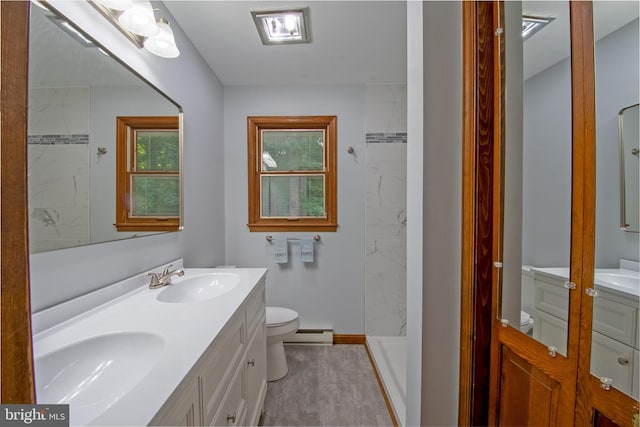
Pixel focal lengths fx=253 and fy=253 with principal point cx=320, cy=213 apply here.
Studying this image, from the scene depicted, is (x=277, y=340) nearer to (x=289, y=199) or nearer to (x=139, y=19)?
(x=289, y=199)

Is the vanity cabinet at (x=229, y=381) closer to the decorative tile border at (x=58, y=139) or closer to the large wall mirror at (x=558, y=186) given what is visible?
the decorative tile border at (x=58, y=139)

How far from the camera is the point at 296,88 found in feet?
7.98

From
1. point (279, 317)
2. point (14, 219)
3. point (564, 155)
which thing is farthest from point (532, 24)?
point (279, 317)

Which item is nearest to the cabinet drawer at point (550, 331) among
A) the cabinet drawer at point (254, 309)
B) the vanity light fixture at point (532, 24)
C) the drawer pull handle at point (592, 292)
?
the drawer pull handle at point (592, 292)

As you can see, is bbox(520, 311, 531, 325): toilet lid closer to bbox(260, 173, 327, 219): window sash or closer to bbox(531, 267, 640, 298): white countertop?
bbox(531, 267, 640, 298): white countertop

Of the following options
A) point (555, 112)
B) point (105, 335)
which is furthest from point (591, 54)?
point (105, 335)

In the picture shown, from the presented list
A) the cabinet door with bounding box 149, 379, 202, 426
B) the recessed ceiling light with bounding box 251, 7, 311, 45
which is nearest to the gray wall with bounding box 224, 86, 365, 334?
the recessed ceiling light with bounding box 251, 7, 311, 45

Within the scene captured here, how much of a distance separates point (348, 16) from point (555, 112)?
1378 millimetres

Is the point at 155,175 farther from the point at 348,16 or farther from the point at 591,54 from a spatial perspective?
the point at 591,54

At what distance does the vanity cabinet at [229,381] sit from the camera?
0.63 metres

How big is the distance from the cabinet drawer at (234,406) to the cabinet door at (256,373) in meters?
0.08

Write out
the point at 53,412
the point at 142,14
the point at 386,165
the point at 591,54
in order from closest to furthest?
the point at 53,412 → the point at 591,54 → the point at 142,14 → the point at 386,165

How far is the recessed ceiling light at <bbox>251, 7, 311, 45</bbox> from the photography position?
155cm

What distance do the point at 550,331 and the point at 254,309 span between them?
119cm
